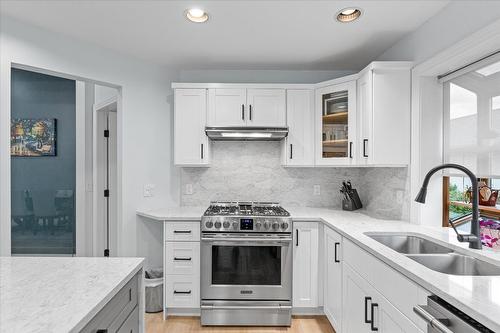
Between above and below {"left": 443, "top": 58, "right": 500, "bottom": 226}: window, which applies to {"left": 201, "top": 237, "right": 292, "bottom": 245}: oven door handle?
below

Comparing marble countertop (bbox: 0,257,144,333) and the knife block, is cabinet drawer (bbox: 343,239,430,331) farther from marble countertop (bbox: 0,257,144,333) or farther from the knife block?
marble countertop (bbox: 0,257,144,333)

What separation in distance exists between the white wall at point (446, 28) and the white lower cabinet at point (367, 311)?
1.67 metres

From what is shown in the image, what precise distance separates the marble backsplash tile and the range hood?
0.34m

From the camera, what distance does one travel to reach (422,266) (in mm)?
1404

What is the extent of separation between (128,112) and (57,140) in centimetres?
171

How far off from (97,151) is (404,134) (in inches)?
138

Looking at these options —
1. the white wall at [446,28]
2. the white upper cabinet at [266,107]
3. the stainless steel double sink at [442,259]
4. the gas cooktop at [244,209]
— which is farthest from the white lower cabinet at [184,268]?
the white wall at [446,28]

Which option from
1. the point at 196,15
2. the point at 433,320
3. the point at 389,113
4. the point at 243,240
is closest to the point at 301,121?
the point at 389,113

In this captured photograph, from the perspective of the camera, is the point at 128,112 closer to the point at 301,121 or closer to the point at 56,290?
the point at 301,121

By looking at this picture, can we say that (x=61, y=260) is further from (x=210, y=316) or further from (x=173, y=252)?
(x=210, y=316)

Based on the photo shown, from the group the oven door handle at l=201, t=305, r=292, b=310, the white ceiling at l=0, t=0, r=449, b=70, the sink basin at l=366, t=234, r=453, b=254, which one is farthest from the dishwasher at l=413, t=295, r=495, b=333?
the white ceiling at l=0, t=0, r=449, b=70

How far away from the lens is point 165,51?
2.88m

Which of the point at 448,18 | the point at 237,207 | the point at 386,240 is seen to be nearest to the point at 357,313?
the point at 386,240

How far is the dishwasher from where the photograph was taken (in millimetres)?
992
